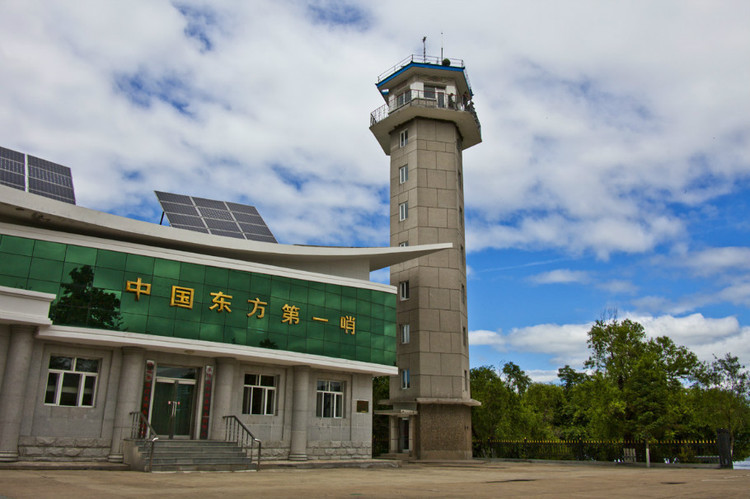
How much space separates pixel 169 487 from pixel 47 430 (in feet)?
37.1

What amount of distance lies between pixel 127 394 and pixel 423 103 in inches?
1050

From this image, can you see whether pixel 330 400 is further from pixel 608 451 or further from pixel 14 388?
pixel 608 451

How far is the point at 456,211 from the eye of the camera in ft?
126

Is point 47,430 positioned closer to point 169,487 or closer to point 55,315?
point 55,315

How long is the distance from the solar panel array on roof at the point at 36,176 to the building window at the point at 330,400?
571 inches

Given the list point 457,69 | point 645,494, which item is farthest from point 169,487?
A: point 457,69

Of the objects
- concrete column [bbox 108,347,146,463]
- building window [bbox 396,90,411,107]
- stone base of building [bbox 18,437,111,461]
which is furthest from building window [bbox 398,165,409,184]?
stone base of building [bbox 18,437,111,461]

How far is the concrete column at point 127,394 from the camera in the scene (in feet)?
72.9

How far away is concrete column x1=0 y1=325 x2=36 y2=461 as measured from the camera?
1984 cm

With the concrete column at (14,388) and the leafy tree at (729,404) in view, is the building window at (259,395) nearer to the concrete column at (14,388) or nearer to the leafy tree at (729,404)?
→ the concrete column at (14,388)

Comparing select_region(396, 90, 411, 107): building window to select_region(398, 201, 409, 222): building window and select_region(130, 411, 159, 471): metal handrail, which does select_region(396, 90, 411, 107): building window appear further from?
select_region(130, 411, 159, 471): metal handrail

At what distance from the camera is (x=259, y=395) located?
27203mm

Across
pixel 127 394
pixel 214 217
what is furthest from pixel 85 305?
pixel 214 217

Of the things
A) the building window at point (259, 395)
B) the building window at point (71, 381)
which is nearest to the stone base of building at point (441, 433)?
the building window at point (259, 395)
